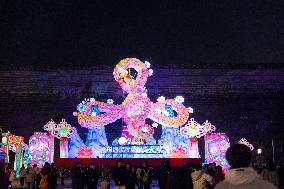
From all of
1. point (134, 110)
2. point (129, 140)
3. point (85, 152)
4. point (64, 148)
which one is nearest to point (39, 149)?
point (64, 148)

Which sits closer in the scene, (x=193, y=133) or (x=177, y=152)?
(x=177, y=152)

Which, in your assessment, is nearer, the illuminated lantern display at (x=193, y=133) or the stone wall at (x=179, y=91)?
the illuminated lantern display at (x=193, y=133)

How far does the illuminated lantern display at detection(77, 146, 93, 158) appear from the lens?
21.3 m

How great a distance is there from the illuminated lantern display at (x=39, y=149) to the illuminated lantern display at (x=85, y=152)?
1.79 m

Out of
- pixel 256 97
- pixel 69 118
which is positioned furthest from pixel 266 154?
pixel 69 118

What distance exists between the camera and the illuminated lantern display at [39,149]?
2188 centimetres

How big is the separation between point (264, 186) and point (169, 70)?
2519cm

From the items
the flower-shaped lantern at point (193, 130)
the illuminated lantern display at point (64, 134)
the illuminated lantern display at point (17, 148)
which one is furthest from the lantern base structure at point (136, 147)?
the illuminated lantern display at point (17, 148)

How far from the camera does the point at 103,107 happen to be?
2241 centimetres

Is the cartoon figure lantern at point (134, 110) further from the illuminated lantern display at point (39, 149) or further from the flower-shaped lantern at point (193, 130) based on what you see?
the illuminated lantern display at point (39, 149)

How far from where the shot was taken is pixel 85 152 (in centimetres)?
2131

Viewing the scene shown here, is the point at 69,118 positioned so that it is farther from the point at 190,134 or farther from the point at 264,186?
the point at 264,186

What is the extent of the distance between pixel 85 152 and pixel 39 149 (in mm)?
2512

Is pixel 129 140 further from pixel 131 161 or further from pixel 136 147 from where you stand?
pixel 131 161
